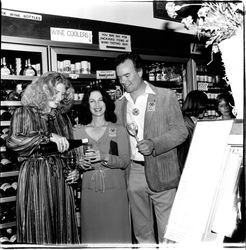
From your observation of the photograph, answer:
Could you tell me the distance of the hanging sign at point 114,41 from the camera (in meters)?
4.08

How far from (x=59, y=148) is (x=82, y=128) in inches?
20.5

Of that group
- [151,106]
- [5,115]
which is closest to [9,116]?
[5,115]

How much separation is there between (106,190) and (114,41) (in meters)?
2.07

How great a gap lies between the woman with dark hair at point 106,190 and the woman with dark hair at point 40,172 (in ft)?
0.68

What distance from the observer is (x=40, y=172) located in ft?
8.07

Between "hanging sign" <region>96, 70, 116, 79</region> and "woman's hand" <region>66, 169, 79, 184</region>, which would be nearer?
"woman's hand" <region>66, 169, 79, 184</region>

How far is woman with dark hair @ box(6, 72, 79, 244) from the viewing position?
7.93ft

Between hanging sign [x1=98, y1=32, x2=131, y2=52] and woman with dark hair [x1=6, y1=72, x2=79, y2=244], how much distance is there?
163 cm

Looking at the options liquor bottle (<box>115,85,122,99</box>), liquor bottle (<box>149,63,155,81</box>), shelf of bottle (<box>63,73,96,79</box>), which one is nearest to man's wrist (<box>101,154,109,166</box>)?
shelf of bottle (<box>63,73,96,79</box>)

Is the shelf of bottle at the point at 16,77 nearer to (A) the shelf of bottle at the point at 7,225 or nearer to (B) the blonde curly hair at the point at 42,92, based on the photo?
(B) the blonde curly hair at the point at 42,92

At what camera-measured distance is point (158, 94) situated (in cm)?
277

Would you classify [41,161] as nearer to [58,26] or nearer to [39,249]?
[39,249]

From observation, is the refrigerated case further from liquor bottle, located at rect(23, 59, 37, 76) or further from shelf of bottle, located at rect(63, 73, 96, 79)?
shelf of bottle, located at rect(63, 73, 96, 79)

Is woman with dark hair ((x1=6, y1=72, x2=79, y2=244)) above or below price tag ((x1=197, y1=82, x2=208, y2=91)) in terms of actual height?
below
